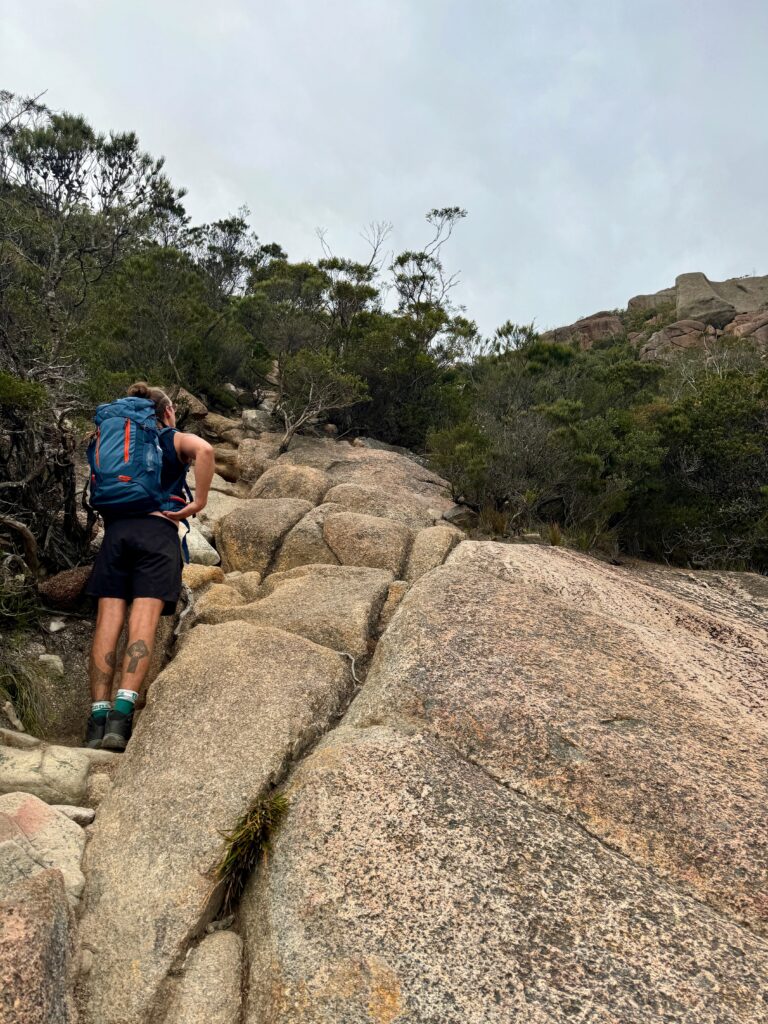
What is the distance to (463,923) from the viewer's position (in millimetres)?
2609

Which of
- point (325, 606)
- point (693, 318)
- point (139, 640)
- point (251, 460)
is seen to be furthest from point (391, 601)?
point (693, 318)

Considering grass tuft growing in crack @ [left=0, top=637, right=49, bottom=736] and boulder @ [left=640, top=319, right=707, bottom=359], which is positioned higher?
boulder @ [left=640, top=319, right=707, bottom=359]

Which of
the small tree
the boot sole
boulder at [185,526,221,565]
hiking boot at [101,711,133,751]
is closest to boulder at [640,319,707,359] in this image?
the small tree

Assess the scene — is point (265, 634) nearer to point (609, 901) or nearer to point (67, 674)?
point (67, 674)

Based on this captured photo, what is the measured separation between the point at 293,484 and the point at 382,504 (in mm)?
1454

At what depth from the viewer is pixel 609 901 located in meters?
2.74

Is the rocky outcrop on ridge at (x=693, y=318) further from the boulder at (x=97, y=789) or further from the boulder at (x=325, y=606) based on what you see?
the boulder at (x=97, y=789)

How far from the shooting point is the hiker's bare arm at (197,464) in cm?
480

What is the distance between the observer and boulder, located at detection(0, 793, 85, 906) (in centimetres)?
279

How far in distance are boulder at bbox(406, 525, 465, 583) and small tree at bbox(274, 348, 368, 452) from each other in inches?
258

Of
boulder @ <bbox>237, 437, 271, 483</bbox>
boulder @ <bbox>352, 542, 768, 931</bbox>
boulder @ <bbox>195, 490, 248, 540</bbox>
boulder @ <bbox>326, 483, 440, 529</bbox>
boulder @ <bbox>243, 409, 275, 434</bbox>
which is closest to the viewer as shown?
boulder @ <bbox>352, 542, 768, 931</bbox>

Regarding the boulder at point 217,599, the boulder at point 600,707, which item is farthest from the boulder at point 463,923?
the boulder at point 217,599

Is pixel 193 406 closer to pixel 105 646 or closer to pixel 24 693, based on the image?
pixel 105 646

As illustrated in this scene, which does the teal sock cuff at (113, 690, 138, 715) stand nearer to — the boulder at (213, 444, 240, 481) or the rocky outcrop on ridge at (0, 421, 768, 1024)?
the rocky outcrop on ridge at (0, 421, 768, 1024)
